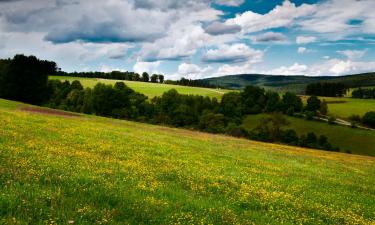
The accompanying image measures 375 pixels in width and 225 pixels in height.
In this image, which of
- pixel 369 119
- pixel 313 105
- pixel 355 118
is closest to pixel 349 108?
pixel 355 118

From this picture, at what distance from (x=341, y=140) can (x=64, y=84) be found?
389ft

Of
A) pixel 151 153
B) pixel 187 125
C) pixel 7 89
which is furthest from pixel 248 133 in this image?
pixel 151 153

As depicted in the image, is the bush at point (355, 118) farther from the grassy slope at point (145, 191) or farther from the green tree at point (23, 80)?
the grassy slope at point (145, 191)

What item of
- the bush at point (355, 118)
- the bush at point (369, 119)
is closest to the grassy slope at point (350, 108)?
the bush at point (355, 118)

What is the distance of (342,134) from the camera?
14488cm

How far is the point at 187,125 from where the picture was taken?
541 feet

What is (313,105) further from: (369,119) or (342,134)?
(342,134)

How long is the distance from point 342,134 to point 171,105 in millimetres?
71450

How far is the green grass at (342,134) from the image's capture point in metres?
133

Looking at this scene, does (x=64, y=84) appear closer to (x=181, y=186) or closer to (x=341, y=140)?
(x=341, y=140)

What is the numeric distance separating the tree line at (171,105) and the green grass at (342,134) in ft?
19.7

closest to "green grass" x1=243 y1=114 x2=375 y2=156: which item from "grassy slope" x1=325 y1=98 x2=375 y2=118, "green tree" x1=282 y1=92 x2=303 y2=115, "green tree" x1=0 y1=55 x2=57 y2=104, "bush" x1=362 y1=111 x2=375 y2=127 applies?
"green tree" x1=282 y1=92 x2=303 y2=115

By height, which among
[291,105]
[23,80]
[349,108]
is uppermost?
[23,80]

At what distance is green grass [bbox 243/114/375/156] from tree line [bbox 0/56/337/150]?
19.7ft
